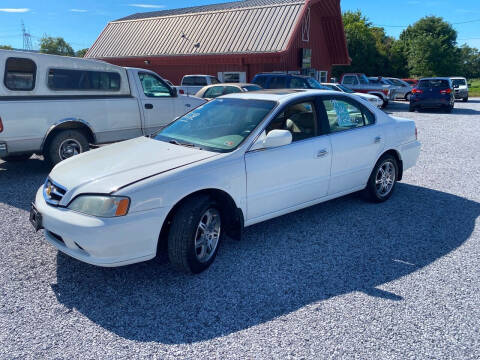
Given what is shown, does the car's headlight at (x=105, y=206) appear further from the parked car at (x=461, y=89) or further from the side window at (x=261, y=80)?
the parked car at (x=461, y=89)

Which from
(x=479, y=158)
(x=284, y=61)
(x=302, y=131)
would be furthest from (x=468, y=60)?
(x=302, y=131)

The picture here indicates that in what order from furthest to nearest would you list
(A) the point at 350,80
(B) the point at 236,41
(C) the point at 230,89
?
(A) the point at 350,80
(B) the point at 236,41
(C) the point at 230,89

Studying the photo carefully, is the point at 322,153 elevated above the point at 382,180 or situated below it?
above

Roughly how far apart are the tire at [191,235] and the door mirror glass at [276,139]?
0.81m

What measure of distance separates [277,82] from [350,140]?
1101cm

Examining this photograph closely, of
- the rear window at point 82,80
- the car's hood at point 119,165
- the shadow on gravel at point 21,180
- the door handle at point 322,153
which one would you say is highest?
the rear window at point 82,80

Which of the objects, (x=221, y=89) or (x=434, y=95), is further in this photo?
(x=434, y=95)

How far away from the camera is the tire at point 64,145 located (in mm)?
6855

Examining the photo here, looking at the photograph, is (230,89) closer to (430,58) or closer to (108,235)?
(108,235)

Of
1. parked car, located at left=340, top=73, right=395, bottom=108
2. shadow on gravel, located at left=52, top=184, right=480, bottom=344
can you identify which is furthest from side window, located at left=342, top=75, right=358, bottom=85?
shadow on gravel, located at left=52, top=184, right=480, bottom=344

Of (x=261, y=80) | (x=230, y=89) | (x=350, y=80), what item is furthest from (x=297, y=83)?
(x=350, y=80)

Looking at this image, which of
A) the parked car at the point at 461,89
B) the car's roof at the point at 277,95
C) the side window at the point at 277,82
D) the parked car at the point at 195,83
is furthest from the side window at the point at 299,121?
the parked car at the point at 461,89

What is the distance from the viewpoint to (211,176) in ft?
11.5

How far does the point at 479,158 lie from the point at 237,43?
51.0 feet
